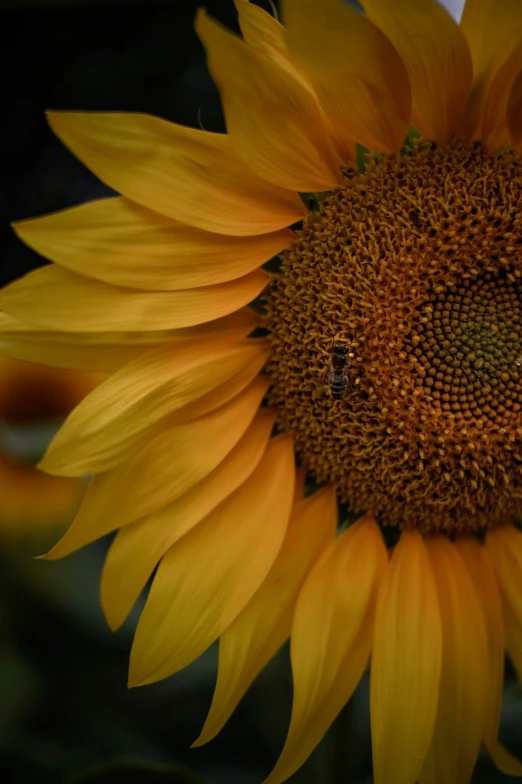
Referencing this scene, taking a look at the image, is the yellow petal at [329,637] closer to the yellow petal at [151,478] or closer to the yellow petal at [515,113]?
the yellow petal at [151,478]

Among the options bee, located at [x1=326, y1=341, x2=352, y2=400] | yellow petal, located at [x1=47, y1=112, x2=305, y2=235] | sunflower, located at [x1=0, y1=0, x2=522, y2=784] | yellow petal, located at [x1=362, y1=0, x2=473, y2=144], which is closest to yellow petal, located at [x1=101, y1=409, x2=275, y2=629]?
sunflower, located at [x1=0, y1=0, x2=522, y2=784]

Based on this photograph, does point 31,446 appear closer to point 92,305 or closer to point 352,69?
point 92,305

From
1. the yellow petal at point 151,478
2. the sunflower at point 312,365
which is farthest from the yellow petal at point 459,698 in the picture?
the yellow petal at point 151,478

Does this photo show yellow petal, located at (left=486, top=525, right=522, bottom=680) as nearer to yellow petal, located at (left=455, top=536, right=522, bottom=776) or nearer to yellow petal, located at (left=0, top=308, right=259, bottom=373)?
yellow petal, located at (left=455, top=536, right=522, bottom=776)

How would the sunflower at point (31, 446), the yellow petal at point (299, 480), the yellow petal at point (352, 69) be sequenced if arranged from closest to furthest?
1. the yellow petal at point (352, 69)
2. the yellow petal at point (299, 480)
3. the sunflower at point (31, 446)

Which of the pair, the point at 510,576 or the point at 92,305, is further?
the point at 510,576

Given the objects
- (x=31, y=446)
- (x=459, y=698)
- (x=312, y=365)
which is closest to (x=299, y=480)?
(x=312, y=365)

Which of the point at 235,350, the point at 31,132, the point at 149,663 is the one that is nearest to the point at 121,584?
the point at 149,663
